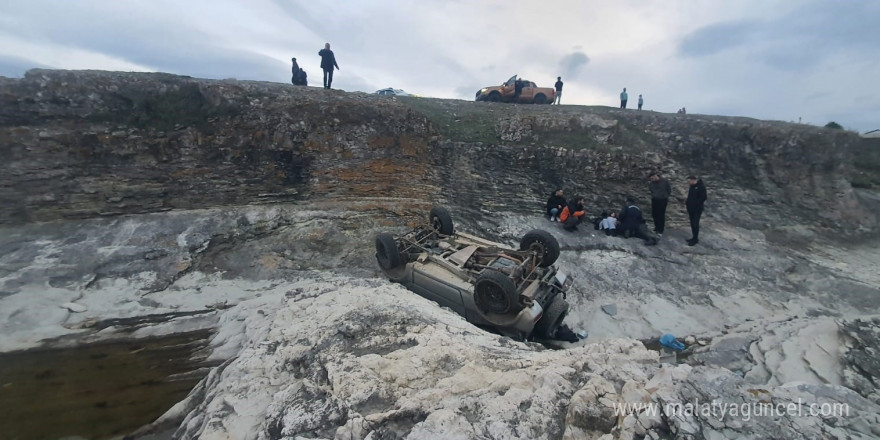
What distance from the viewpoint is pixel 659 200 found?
11258mm

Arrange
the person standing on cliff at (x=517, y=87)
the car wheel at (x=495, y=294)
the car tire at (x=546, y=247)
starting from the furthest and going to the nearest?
1. the person standing on cliff at (x=517, y=87)
2. the car tire at (x=546, y=247)
3. the car wheel at (x=495, y=294)

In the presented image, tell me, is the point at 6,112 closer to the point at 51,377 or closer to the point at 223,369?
the point at 51,377

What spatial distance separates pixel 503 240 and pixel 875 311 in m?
8.27

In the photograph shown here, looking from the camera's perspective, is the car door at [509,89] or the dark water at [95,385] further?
the car door at [509,89]

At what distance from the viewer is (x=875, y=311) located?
8.32 m

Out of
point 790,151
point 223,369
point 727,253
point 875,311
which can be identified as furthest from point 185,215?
point 790,151

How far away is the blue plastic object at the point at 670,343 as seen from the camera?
741cm

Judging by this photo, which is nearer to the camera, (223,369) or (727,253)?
(223,369)

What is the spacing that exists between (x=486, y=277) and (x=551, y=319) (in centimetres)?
168

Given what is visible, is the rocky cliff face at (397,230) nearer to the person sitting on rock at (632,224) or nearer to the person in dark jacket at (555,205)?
the person sitting on rock at (632,224)

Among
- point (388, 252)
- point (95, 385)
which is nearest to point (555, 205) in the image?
point (388, 252)

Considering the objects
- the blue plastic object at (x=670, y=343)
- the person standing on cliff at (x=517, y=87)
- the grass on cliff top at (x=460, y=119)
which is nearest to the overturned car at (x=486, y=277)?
the blue plastic object at (x=670, y=343)

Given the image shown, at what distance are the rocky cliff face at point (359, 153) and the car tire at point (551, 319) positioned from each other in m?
5.25

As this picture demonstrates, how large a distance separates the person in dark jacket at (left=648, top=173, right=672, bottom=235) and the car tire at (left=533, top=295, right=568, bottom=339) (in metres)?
6.07
